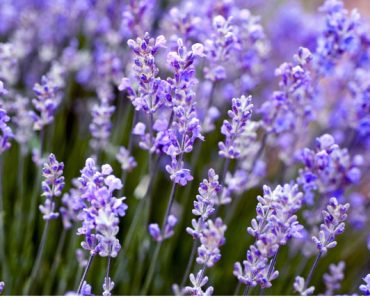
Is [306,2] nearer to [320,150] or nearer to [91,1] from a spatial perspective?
[91,1]

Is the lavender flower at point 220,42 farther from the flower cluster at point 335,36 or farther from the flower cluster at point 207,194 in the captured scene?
the flower cluster at point 207,194

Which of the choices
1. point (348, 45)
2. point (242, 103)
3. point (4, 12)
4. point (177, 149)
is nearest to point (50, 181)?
point (177, 149)

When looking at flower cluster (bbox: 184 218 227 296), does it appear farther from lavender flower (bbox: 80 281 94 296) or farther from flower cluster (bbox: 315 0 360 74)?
flower cluster (bbox: 315 0 360 74)

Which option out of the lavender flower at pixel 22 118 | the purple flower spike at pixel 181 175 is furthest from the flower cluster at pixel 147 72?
the lavender flower at pixel 22 118

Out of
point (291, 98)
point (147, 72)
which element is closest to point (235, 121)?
point (147, 72)

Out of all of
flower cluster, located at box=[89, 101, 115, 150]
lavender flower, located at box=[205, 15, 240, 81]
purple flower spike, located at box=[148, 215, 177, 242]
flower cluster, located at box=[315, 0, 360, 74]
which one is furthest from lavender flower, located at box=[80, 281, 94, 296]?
flower cluster, located at box=[315, 0, 360, 74]

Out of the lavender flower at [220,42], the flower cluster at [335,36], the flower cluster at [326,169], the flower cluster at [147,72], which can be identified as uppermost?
the flower cluster at [335,36]

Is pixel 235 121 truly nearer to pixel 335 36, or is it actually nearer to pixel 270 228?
pixel 270 228
